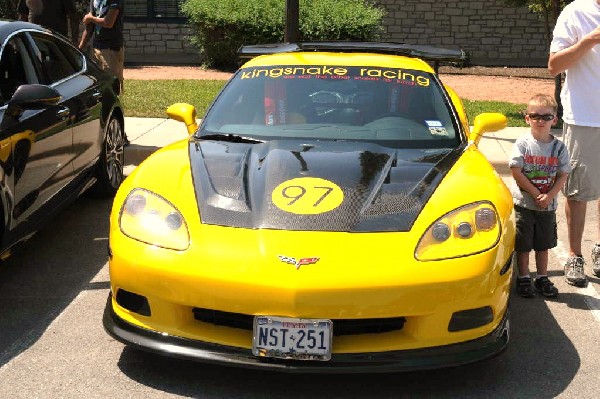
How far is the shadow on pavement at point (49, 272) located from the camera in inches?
184

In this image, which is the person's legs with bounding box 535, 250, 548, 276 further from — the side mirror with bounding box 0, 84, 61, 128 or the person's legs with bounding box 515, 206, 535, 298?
the side mirror with bounding box 0, 84, 61, 128

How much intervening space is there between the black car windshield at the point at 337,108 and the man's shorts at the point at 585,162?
89 centimetres

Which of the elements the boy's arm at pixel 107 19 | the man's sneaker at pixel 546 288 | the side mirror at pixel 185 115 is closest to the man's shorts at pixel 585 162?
the man's sneaker at pixel 546 288

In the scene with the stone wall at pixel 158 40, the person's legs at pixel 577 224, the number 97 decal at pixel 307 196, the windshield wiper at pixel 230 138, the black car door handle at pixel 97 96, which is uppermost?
the windshield wiper at pixel 230 138

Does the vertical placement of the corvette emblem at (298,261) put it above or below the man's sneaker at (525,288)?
above

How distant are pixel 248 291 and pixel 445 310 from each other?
83 cm

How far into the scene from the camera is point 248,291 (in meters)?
3.63

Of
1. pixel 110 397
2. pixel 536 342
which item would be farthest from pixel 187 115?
pixel 536 342

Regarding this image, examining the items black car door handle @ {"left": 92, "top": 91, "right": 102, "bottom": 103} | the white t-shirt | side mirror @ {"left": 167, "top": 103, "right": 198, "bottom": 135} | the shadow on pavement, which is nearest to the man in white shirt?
the white t-shirt

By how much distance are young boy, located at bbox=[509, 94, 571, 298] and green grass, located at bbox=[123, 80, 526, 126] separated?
5557 millimetres

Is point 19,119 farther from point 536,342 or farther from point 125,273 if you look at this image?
point 536,342

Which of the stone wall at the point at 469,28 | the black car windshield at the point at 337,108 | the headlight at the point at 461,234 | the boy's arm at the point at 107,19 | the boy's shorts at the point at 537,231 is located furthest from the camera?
the stone wall at the point at 469,28

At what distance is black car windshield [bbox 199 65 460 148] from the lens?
16.4ft

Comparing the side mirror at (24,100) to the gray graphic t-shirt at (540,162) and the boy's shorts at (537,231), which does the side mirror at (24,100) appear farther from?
the boy's shorts at (537,231)
